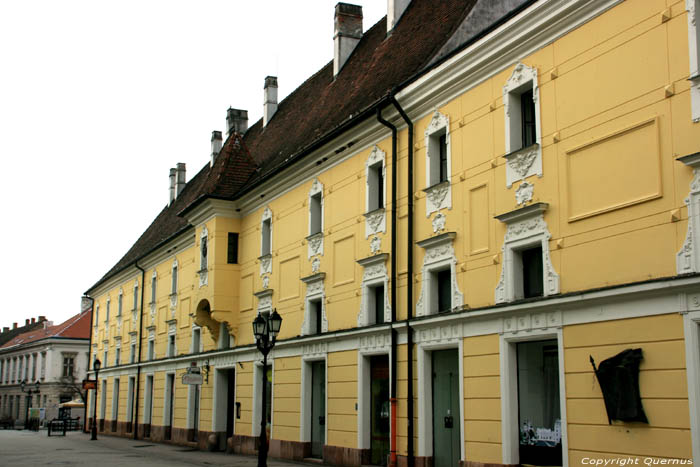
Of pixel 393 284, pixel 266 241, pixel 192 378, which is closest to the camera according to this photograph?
pixel 393 284

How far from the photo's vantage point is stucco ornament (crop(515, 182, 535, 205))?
15.8 m

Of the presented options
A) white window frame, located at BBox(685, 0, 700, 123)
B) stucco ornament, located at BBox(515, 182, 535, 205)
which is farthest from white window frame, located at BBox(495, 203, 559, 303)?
white window frame, located at BBox(685, 0, 700, 123)

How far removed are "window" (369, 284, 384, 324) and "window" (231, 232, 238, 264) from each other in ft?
34.3

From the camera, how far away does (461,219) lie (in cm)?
1777

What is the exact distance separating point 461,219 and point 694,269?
632 cm

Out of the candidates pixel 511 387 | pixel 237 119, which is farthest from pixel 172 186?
pixel 511 387

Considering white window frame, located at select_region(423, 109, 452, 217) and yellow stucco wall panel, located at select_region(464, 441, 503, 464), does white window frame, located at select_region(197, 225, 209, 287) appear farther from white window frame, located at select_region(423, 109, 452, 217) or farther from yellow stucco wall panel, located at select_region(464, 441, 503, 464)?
yellow stucco wall panel, located at select_region(464, 441, 503, 464)

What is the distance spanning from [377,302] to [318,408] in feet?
14.7

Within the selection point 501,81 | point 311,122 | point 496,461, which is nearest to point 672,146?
point 501,81

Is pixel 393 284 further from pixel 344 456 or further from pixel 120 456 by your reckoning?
pixel 120 456

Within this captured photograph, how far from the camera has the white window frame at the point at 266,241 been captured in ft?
91.5

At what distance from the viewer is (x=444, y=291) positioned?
1859cm

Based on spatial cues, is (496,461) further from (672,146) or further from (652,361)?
(672,146)

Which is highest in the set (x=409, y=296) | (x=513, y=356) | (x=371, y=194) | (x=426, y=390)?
(x=371, y=194)
